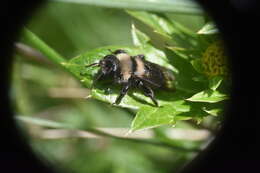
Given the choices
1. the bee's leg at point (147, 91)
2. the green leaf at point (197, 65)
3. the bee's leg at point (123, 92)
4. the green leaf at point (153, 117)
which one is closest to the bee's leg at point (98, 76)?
the bee's leg at point (123, 92)

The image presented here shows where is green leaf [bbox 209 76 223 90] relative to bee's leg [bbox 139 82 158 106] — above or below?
above

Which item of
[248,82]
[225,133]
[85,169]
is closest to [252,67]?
[248,82]

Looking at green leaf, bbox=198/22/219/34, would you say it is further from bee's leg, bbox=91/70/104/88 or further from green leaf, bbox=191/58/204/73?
bee's leg, bbox=91/70/104/88

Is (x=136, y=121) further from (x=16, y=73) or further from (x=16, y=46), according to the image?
(x=16, y=73)

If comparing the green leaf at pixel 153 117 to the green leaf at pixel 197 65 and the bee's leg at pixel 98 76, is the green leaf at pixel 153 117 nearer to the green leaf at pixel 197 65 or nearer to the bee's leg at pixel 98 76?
the green leaf at pixel 197 65

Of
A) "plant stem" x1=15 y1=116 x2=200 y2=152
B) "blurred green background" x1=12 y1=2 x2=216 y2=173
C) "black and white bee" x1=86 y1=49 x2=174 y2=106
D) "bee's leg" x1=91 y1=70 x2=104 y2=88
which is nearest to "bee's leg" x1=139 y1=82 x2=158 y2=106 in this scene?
"black and white bee" x1=86 y1=49 x2=174 y2=106

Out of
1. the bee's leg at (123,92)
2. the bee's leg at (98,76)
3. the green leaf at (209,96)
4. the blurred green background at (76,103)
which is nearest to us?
the green leaf at (209,96)

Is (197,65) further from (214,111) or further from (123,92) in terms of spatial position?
(123,92)

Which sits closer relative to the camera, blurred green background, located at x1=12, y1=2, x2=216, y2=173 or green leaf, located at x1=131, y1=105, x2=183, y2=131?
green leaf, located at x1=131, y1=105, x2=183, y2=131
